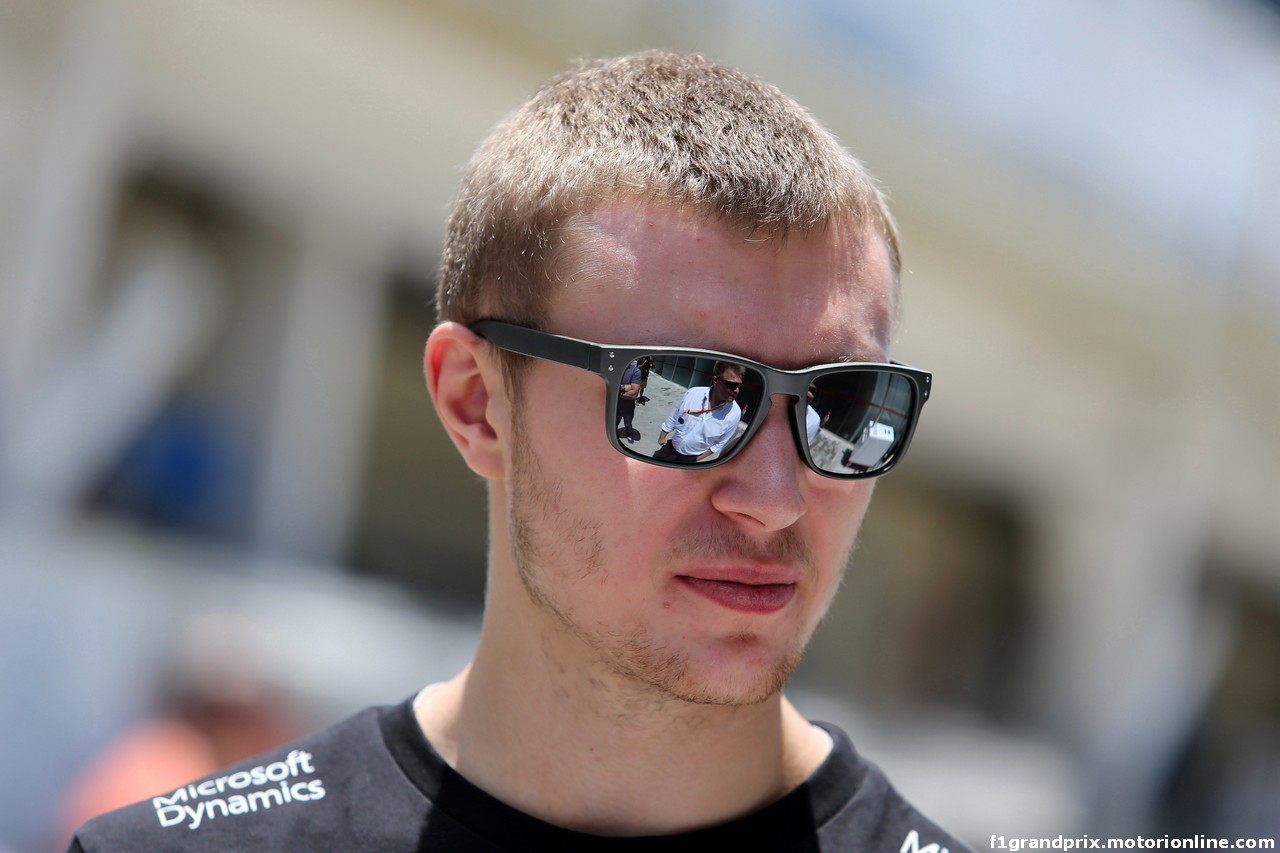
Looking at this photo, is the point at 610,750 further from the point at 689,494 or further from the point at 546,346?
the point at 546,346

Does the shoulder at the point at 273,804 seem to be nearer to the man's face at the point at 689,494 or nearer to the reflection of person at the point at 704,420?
the man's face at the point at 689,494

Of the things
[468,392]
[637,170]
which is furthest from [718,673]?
[637,170]

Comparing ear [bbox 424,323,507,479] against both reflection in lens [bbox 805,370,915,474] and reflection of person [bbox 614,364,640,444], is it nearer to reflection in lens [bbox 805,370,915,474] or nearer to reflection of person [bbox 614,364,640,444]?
reflection of person [bbox 614,364,640,444]

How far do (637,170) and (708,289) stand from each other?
247mm

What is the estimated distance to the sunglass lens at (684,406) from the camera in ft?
6.81

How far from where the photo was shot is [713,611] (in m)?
2.08

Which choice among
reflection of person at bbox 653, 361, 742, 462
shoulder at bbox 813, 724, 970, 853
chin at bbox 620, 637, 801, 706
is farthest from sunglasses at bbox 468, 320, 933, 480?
shoulder at bbox 813, 724, 970, 853

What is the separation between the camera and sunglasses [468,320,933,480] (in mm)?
2074

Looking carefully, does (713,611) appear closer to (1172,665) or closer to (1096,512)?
(1172,665)

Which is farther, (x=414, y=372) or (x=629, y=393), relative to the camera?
(x=414, y=372)

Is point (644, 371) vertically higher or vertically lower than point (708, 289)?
lower

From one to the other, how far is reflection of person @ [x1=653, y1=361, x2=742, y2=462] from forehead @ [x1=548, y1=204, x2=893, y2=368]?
A: 0.05 metres

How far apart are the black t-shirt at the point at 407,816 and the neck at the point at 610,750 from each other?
0.04 metres

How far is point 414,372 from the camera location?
32.5 feet
